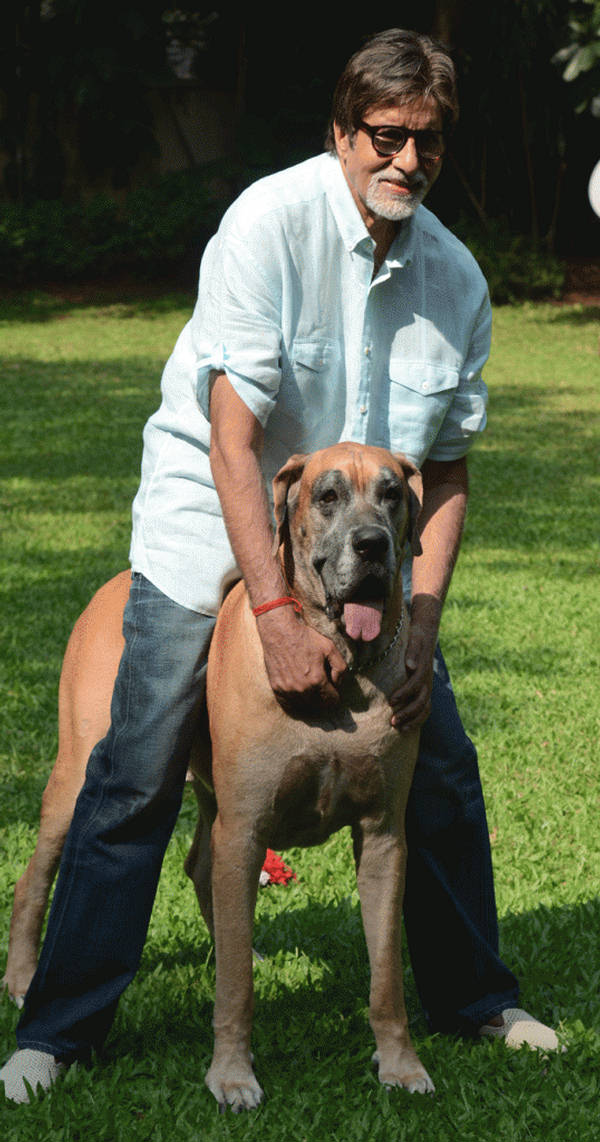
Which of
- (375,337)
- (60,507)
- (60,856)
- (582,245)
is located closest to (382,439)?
(375,337)

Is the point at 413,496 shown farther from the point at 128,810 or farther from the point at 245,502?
the point at 128,810

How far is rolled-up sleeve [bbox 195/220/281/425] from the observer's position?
9.67ft

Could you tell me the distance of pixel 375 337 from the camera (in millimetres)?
3205

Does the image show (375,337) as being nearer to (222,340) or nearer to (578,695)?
(222,340)

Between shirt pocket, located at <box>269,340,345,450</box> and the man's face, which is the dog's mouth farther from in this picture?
the man's face

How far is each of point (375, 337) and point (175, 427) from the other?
56 centimetres

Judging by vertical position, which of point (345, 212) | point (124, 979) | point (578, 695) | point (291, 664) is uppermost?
point (345, 212)

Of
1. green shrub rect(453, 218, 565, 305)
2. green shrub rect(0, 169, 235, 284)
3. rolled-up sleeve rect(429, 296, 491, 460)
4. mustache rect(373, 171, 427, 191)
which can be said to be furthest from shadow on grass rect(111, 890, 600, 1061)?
green shrub rect(0, 169, 235, 284)

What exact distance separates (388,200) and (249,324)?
47 cm

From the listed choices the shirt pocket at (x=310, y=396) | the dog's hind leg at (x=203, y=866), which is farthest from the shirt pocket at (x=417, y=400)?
the dog's hind leg at (x=203, y=866)

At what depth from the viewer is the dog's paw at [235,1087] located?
3.11 metres

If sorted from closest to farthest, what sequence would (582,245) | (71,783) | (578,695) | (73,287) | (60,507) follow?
1. (71,783)
2. (578,695)
3. (60,507)
4. (73,287)
5. (582,245)

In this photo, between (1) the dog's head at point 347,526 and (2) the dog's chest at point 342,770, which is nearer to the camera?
(1) the dog's head at point 347,526

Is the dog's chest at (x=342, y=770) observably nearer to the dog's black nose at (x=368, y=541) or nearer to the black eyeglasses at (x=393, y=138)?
the dog's black nose at (x=368, y=541)
